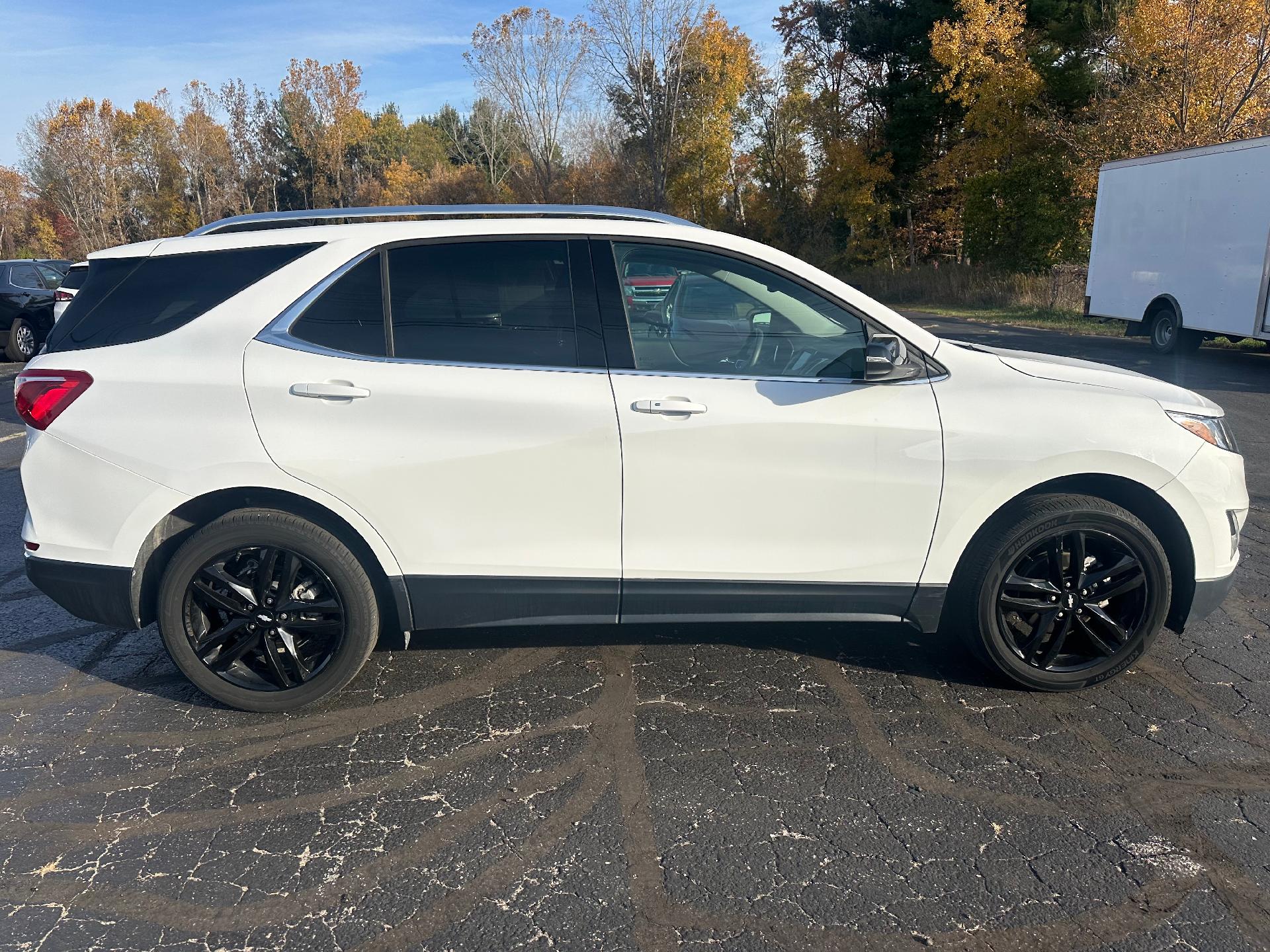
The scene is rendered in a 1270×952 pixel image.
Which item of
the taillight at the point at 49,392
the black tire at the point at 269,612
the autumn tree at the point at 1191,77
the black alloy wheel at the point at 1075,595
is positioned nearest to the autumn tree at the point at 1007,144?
the autumn tree at the point at 1191,77

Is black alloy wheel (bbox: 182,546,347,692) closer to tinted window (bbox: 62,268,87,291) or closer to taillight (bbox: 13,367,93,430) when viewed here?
taillight (bbox: 13,367,93,430)

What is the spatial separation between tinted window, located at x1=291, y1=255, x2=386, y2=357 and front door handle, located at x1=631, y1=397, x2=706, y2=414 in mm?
998

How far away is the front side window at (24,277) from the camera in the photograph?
16.3 meters

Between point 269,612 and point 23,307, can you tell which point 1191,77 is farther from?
point 269,612

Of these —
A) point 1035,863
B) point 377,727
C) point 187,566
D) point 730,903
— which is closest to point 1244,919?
point 1035,863

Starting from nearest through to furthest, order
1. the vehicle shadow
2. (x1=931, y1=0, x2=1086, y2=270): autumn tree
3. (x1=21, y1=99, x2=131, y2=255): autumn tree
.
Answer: the vehicle shadow < (x1=931, y1=0, x2=1086, y2=270): autumn tree < (x1=21, y1=99, x2=131, y2=255): autumn tree

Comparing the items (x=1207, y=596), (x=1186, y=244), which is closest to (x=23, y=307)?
(x=1207, y=596)

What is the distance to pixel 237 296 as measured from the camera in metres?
3.58

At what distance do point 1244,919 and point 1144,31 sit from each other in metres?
25.7

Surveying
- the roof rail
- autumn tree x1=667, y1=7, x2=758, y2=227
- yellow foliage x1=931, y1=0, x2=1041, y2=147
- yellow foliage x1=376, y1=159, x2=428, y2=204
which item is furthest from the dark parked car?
yellow foliage x1=376, y1=159, x2=428, y2=204

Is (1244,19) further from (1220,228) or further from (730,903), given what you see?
(730,903)

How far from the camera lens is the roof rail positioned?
3797 mm

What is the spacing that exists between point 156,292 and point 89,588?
1158mm

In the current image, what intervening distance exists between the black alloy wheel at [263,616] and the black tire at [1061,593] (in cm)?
249
